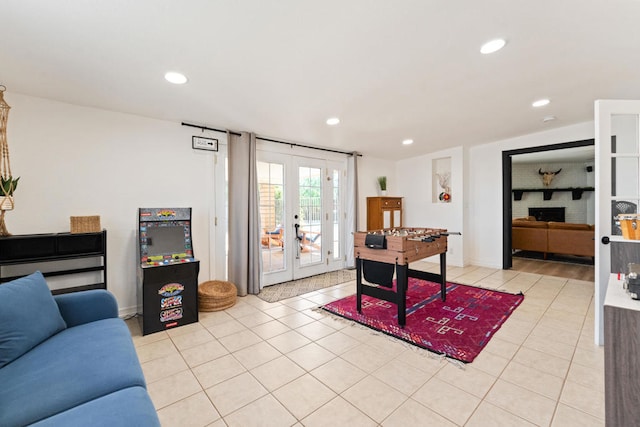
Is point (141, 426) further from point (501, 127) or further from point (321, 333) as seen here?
point (501, 127)

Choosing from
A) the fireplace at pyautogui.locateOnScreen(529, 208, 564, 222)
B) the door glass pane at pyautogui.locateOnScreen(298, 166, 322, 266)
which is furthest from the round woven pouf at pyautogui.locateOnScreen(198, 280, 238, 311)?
the fireplace at pyautogui.locateOnScreen(529, 208, 564, 222)

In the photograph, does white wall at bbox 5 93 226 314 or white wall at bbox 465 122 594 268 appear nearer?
white wall at bbox 5 93 226 314

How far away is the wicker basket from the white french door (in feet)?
15.6

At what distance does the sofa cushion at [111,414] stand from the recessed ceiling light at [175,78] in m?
2.25

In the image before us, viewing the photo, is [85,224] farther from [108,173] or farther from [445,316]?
[445,316]

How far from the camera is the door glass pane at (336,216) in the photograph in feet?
17.3

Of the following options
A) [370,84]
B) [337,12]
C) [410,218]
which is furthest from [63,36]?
[410,218]

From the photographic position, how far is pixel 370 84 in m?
2.52

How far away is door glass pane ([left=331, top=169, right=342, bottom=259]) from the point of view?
5281 mm

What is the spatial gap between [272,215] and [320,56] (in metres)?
2.73

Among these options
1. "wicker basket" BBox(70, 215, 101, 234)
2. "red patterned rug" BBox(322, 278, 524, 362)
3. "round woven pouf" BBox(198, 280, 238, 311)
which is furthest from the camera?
"round woven pouf" BBox(198, 280, 238, 311)

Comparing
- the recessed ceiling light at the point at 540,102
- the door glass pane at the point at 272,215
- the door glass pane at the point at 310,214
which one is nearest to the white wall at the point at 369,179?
the door glass pane at the point at 310,214

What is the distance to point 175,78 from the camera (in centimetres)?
234

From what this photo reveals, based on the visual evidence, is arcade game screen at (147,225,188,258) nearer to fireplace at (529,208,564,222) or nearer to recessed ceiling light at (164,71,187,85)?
recessed ceiling light at (164,71,187,85)
